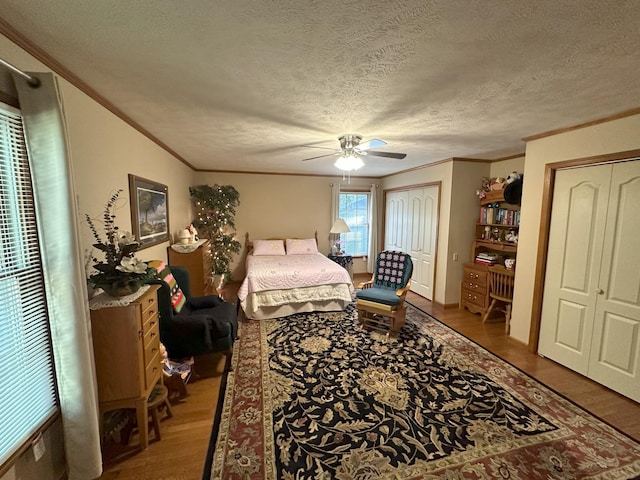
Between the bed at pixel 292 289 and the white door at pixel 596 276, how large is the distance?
242 centimetres

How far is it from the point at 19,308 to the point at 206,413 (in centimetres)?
143

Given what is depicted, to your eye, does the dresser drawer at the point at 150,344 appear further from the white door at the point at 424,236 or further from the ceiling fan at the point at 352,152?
the white door at the point at 424,236

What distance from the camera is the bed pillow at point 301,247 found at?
551 cm

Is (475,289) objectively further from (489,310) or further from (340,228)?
(340,228)

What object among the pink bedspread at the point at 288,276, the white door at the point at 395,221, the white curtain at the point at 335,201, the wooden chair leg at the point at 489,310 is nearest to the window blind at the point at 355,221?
the white curtain at the point at 335,201

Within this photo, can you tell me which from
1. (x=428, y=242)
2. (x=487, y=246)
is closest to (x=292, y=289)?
(x=428, y=242)

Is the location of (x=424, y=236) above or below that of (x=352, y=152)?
below

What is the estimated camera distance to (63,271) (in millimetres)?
1374

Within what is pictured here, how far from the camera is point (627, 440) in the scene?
190 centimetres

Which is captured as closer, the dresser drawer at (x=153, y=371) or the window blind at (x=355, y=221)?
the dresser drawer at (x=153, y=371)

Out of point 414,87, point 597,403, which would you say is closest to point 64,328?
point 414,87

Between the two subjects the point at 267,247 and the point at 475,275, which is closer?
the point at 475,275

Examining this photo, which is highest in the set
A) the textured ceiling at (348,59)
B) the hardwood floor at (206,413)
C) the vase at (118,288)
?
the textured ceiling at (348,59)

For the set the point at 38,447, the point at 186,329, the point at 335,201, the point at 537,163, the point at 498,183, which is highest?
the point at 537,163
